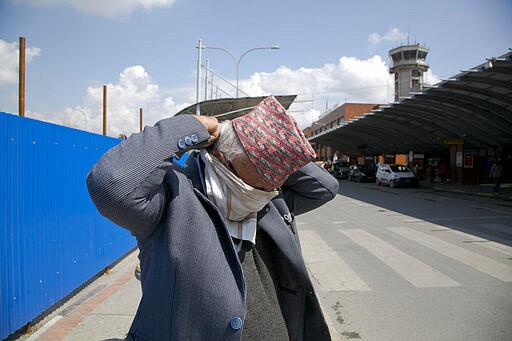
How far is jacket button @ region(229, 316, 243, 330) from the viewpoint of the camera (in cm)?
128

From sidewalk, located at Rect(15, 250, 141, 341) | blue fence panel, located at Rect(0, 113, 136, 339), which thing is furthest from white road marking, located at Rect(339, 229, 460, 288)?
blue fence panel, located at Rect(0, 113, 136, 339)

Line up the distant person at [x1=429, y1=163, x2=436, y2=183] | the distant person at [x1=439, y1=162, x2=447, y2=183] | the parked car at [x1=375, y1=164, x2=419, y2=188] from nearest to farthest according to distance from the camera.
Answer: the parked car at [x1=375, y1=164, x2=419, y2=188] < the distant person at [x1=439, y1=162, x2=447, y2=183] < the distant person at [x1=429, y1=163, x2=436, y2=183]

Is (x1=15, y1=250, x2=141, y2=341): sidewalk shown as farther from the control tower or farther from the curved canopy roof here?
the control tower

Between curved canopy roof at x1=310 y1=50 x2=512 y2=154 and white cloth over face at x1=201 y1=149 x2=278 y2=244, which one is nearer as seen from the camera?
white cloth over face at x1=201 y1=149 x2=278 y2=244

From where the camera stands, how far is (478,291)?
201 inches

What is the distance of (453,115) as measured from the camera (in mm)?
21688

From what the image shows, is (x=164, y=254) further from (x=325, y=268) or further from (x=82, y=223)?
(x=325, y=268)

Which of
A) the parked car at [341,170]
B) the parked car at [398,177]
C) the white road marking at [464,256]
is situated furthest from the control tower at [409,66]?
the white road marking at [464,256]

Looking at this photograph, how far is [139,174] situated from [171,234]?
0.23m

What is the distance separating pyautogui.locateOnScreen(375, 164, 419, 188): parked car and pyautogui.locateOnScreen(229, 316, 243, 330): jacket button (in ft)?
89.2

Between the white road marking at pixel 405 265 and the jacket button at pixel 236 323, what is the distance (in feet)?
15.6

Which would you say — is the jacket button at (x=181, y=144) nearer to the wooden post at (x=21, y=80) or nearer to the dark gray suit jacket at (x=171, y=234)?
the dark gray suit jacket at (x=171, y=234)

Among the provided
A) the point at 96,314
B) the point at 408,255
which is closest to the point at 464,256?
the point at 408,255

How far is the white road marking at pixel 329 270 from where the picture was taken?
214 inches
